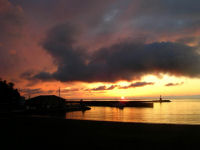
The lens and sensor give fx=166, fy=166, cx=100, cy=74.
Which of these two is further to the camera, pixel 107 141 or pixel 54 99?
pixel 54 99

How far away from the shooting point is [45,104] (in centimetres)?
7025

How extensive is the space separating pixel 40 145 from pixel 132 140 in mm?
4849

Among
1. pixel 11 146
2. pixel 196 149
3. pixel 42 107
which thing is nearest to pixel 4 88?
pixel 42 107

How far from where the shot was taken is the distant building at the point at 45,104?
69.1 m

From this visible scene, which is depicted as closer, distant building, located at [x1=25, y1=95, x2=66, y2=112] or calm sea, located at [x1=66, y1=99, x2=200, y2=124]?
calm sea, located at [x1=66, y1=99, x2=200, y2=124]

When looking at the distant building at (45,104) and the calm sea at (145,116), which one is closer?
the calm sea at (145,116)

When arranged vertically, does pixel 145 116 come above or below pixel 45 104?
below

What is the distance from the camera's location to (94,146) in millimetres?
7969

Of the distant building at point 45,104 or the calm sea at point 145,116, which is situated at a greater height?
the distant building at point 45,104

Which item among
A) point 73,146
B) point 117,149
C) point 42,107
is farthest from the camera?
point 42,107

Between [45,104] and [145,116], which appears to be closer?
[145,116]

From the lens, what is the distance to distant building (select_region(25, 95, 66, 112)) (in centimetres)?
6912

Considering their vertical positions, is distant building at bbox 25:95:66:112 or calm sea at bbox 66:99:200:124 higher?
distant building at bbox 25:95:66:112

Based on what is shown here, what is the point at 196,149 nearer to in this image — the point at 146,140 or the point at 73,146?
the point at 146,140
